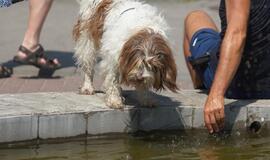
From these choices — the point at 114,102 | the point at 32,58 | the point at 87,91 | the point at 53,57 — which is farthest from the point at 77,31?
the point at 53,57

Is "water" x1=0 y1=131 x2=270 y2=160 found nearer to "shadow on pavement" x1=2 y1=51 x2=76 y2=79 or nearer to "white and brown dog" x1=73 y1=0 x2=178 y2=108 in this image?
"white and brown dog" x1=73 y1=0 x2=178 y2=108

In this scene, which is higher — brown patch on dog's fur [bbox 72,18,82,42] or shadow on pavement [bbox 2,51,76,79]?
brown patch on dog's fur [bbox 72,18,82,42]

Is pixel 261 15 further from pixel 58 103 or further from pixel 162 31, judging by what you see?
pixel 58 103

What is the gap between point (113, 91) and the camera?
20.9 feet

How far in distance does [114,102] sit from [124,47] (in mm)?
657

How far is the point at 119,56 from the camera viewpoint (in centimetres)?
584

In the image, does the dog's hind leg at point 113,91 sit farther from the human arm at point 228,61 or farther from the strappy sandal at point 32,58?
the strappy sandal at point 32,58

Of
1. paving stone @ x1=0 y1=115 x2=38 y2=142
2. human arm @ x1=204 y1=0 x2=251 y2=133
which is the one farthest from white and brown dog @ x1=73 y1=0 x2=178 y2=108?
paving stone @ x1=0 y1=115 x2=38 y2=142

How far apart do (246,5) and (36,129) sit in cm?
190

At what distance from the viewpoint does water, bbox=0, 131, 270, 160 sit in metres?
5.66

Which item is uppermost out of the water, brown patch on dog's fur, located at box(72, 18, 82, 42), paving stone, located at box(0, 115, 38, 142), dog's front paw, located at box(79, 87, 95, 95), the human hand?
brown patch on dog's fur, located at box(72, 18, 82, 42)

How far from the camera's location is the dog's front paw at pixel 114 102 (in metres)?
6.22

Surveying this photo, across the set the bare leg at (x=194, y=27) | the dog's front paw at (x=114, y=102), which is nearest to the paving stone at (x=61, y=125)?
the dog's front paw at (x=114, y=102)

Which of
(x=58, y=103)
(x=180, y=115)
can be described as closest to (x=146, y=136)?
(x=180, y=115)
